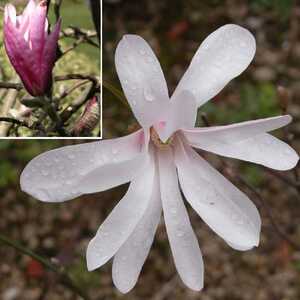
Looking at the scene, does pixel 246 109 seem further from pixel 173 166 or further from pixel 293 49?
pixel 173 166

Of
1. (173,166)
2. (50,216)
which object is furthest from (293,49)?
(173,166)

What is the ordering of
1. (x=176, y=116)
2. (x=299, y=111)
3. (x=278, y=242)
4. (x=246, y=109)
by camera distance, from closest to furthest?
(x=176, y=116), (x=246, y=109), (x=278, y=242), (x=299, y=111)

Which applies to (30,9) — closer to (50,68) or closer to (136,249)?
(50,68)

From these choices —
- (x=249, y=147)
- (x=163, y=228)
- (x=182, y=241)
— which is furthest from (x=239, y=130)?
(x=163, y=228)

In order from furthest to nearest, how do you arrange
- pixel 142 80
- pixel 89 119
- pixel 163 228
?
Result: pixel 163 228 → pixel 89 119 → pixel 142 80

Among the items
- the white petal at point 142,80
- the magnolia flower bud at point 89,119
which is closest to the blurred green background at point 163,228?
the magnolia flower bud at point 89,119

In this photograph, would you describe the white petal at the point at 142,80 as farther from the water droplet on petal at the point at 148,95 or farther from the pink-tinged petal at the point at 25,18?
the pink-tinged petal at the point at 25,18
